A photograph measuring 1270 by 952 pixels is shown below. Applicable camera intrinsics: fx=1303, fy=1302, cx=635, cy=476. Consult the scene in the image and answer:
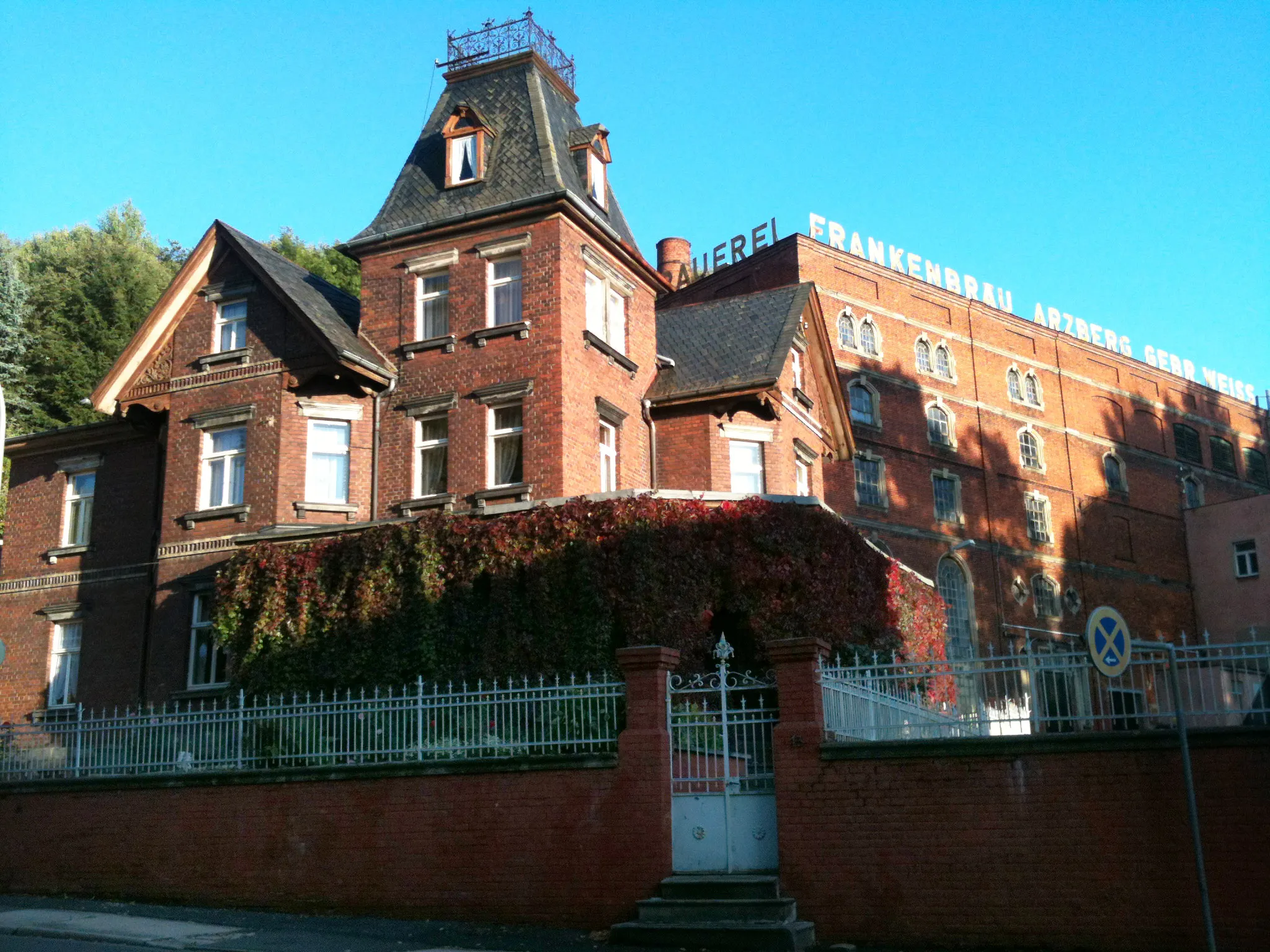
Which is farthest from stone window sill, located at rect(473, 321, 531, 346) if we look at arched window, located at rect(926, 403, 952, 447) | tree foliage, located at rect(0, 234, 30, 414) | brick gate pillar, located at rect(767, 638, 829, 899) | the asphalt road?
tree foliage, located at rect(0, 234, 30, 414)

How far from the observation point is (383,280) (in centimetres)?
2642

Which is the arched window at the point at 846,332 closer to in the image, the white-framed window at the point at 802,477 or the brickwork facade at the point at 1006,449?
the brickwork facade at the point at 1006,449

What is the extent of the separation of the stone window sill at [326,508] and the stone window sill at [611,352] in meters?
5.47

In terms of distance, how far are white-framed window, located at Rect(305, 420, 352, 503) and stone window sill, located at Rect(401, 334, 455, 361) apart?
5.97 feet

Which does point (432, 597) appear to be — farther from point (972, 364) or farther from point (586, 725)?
point (972, 364)

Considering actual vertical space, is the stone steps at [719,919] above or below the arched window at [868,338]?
below

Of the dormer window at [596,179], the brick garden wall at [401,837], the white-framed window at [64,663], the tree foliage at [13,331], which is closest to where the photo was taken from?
the brick garden wall at [401,837]

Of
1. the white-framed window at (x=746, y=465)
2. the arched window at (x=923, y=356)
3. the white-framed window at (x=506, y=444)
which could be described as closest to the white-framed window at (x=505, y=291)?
the white-framed window at (x=506, y=444)

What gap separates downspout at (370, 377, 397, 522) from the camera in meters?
25.0

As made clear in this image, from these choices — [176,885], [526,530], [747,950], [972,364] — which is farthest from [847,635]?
[972,364]

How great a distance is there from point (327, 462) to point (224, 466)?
207 cm

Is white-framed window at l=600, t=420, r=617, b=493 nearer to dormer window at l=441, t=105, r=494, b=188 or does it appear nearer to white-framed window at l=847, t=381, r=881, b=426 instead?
dormer window at l=441, t=105, r=494, b=188

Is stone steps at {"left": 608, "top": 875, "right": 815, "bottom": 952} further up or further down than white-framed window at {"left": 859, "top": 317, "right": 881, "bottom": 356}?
further down

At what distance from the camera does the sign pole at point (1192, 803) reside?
444 inches
